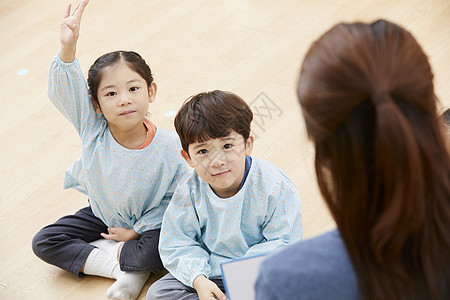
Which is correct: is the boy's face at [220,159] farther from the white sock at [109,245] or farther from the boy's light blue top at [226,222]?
the white sock at [109,245]

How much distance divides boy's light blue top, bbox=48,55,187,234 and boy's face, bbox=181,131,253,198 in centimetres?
18

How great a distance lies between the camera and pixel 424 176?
1.75 ft

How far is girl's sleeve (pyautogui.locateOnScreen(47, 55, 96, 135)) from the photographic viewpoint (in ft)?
4.16

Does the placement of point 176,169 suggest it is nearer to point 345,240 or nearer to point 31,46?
point 345,240

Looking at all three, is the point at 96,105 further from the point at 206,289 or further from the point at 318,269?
the point at 318,269

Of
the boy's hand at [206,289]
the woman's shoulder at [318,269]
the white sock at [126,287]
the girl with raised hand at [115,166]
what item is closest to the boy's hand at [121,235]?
the girl with raised hand at [115,166]

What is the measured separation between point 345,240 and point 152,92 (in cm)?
89

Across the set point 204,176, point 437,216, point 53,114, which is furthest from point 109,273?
point 437,216

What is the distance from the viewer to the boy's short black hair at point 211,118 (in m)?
1.16

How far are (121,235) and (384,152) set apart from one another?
3.33ft

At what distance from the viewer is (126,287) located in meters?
1.32

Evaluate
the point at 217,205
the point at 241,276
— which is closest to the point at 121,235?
the point at 217,205

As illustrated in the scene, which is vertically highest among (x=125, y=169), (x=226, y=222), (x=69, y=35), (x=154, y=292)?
(x=69, y=35)

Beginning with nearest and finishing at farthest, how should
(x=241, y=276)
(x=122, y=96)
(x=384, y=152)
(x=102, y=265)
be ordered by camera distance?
(x=384, y=152)
(x=241, y=276)
(x=122, y=96)
(x=102, y=265)
